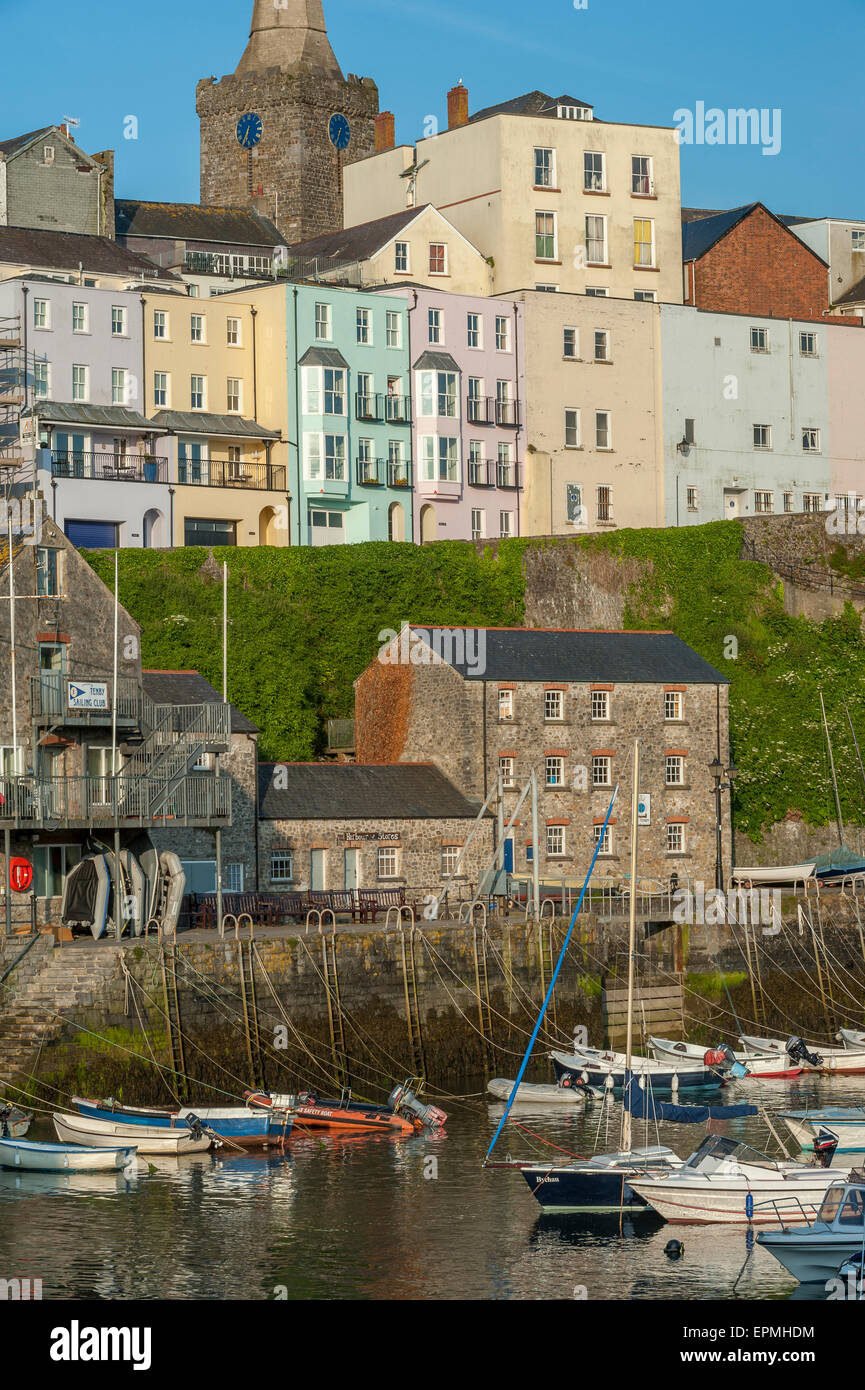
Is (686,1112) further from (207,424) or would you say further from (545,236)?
(545,236)

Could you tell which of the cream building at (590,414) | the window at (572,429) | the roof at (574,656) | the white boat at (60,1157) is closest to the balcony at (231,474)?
the cream building at (590,414)

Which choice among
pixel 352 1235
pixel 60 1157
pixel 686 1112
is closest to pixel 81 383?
pixel 686 1112

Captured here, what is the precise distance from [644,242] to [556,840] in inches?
1386

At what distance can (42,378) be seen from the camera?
A: 72375mm

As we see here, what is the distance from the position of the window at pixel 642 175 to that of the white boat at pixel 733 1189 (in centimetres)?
5736

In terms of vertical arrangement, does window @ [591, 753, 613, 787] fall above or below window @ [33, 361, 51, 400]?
below

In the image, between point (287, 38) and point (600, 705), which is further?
point (287, 38)

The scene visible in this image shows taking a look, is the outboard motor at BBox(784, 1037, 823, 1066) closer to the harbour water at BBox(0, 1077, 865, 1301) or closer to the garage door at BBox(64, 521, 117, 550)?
the harbour water at BBox(0, 1077, 865, 1301)

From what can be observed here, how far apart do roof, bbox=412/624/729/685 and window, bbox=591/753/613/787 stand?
2157mm

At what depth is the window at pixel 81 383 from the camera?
73188 millimetres

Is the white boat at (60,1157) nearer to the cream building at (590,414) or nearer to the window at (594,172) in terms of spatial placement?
the cream building at (590,414)

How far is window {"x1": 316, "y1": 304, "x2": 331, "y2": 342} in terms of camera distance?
76562 mm

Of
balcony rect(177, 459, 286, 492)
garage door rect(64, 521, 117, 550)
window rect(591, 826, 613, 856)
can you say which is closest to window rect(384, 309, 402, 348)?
balcony rect(177, 459, 286, 492)

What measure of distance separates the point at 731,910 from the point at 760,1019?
10.1 feet
